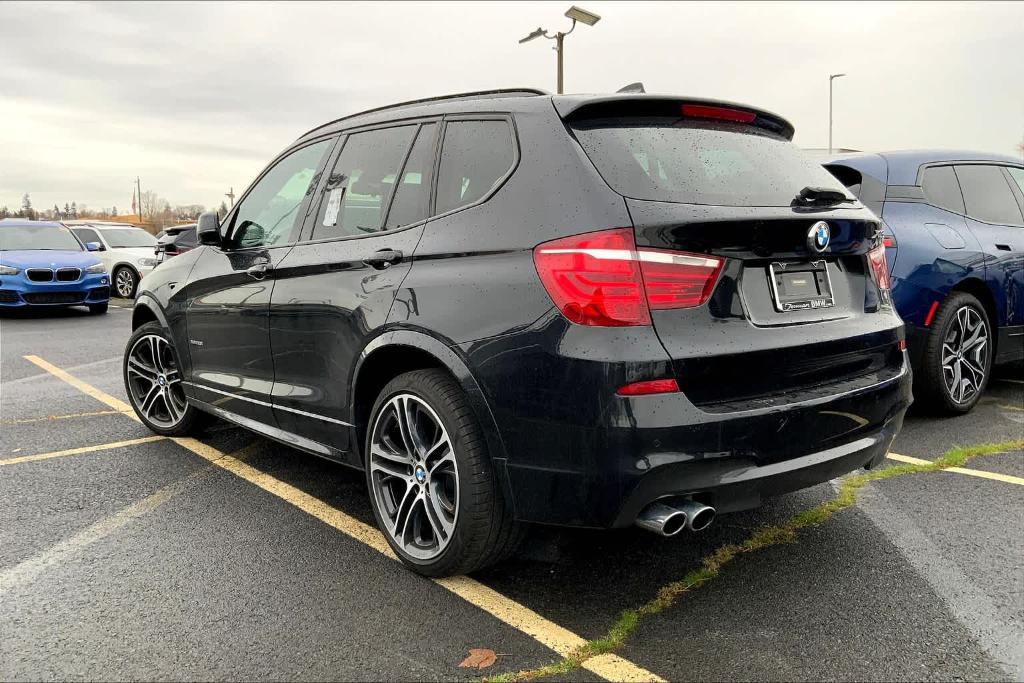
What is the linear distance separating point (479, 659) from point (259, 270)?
2.30 m

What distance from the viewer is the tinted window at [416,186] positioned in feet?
10.4

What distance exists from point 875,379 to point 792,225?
0.68 metres

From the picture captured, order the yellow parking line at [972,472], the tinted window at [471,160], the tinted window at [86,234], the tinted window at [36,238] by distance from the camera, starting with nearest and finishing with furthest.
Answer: the tinted window at [471,160] < the yellow parking line at [972,472] < the tinted window at [36,238] < the tinted window at [86,234]

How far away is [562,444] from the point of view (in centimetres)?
251

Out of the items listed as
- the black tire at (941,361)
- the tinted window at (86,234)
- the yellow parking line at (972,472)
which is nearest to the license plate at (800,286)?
the yellow parking line at (972,472)

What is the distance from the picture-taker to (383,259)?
3133 mm

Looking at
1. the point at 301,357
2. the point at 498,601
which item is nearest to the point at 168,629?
the point at 498,601

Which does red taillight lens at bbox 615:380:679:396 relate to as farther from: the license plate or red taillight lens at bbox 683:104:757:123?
red taillight lens at bbox 683:104:757:123

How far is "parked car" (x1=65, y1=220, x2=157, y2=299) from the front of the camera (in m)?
16.7

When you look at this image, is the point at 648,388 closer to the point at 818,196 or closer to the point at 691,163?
the point at 691,163

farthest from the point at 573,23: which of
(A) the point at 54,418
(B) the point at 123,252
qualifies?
(A) the point at 54,418

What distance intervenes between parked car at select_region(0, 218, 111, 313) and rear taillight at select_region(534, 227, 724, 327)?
13418mm

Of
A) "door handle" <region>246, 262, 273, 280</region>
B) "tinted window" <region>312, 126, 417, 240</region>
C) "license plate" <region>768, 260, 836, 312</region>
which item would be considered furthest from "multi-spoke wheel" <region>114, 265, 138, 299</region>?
"license plate" <region>768, 260, 836, 312</region>

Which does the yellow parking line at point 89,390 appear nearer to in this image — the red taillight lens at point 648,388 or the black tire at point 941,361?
the red taillight lens at point 648,388
